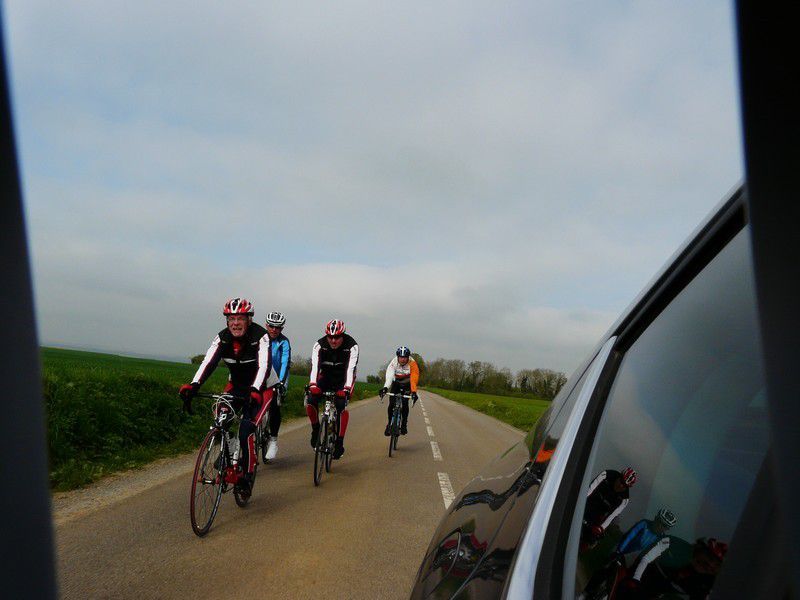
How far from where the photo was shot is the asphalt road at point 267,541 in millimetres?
3938

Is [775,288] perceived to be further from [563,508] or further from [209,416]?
[209,416]

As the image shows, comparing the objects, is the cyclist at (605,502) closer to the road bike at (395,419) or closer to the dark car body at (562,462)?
the dark car body at (562,462)

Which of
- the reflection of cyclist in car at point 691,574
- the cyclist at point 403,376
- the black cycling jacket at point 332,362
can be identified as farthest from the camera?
the cyclist at point 403,376

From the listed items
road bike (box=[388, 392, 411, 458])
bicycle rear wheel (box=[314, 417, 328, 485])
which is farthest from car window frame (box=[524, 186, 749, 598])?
road bike (box=[388, 392, 411, 458])

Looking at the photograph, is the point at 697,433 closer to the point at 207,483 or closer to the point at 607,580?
the point at 607,580

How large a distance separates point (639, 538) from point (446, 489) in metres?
7.12

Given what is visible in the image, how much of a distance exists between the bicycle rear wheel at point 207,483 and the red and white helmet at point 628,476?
4398 mm

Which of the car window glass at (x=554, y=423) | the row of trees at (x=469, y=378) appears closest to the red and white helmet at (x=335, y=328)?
the car window glass at (x=554, y=423)

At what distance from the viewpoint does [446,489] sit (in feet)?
26.2

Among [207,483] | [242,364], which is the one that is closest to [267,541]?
[207,483]

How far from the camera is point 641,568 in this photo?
1068 millimetres

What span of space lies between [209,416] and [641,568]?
12654 millimetres

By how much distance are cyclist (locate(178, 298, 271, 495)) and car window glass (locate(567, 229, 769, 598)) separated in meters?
5.06

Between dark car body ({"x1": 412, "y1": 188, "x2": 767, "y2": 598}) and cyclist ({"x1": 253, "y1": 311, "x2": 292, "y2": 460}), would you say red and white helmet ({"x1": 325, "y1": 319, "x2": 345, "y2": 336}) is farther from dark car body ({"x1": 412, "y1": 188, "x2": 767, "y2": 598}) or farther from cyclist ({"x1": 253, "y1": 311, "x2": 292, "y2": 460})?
dark car body ({"x1": 412, "y1": 188, "x2": 767, "y2": 598})
